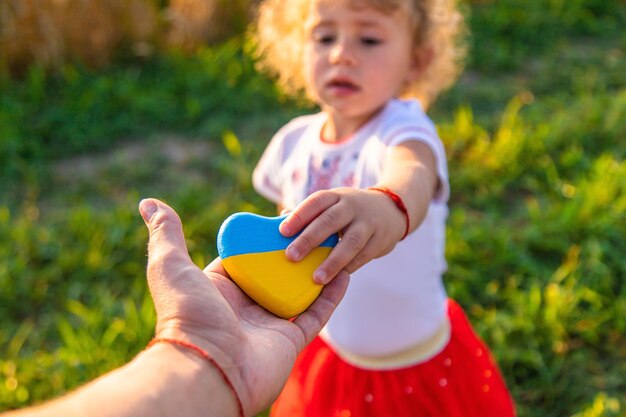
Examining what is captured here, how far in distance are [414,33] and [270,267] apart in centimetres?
85

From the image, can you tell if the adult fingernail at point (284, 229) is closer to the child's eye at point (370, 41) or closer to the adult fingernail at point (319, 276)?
the adult fingernail at point (319, 276)

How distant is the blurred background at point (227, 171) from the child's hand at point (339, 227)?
130cm

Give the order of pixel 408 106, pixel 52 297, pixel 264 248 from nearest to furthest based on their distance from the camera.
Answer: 1. pixel 264 248
2. pixel 408 106
3. pixel 52 297

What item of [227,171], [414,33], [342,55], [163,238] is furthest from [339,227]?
[227,171]

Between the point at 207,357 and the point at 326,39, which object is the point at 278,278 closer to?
the point at 207,357

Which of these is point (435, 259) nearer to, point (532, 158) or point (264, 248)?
point (264, 248)

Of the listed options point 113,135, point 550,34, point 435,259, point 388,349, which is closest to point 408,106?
point 435,259

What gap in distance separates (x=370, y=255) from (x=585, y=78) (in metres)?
3.53

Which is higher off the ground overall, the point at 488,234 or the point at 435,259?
the point at 435,259

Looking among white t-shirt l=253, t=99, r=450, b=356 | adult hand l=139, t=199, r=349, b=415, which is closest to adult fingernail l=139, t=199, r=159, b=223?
adult hand l=139, t=199, r=349, b=415

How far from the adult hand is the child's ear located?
37.8 inches

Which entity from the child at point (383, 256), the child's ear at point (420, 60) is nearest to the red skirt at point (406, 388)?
the child at point (383, 256)

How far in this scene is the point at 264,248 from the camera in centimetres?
129

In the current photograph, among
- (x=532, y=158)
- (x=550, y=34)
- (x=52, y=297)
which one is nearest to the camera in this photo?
(x=52, y=297)
